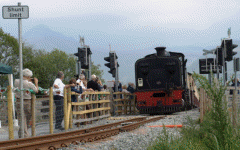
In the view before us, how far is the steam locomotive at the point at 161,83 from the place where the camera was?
17500 millimetres

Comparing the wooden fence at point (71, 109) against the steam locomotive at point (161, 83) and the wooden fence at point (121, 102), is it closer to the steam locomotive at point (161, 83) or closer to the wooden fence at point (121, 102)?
the wooden fence at point (121, 102)

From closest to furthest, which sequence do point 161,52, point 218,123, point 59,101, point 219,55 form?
point 218,123
point 59,101
point 219,55
point 161,52

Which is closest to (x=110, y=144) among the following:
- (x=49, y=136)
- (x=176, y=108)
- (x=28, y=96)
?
(x=49, y=136)

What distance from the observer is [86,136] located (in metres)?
8.47

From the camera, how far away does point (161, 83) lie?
18.2 m

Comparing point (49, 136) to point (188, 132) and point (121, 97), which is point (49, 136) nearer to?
point (188, 132)

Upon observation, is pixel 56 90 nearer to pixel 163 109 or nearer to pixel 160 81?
pixel 163 109

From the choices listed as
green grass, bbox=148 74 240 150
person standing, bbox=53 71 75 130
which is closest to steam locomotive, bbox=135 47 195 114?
person standing, bbox=53 71 75 130

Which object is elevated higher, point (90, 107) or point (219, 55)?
point (219, 55)

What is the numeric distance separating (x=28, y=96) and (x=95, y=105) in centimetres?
613

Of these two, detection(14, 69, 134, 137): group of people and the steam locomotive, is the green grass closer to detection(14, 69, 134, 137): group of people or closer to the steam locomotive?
detection(14, 69, 134, 137): group of people

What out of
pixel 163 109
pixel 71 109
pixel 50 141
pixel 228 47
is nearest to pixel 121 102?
pixel 163 109

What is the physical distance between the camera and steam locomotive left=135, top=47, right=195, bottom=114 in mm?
17500

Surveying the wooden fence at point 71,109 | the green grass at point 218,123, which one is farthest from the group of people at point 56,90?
the green grass at point 218,123
